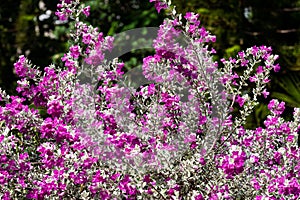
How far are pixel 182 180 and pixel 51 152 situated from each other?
0.61m

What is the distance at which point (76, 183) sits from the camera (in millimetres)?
2504

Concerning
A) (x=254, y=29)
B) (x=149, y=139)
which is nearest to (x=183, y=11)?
(x=254, y=29)

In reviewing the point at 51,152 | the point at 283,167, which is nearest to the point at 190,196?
the point at 283,167

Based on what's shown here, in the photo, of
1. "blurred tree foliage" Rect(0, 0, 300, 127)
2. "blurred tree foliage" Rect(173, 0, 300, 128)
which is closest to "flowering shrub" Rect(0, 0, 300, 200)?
"blurred tree foliage" Rect(0, 0, 300, 127)

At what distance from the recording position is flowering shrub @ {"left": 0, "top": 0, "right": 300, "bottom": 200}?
2.34m

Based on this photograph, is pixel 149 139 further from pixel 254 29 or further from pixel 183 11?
pixel 254 29

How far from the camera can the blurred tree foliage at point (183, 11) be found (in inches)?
217

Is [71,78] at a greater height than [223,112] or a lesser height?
greater

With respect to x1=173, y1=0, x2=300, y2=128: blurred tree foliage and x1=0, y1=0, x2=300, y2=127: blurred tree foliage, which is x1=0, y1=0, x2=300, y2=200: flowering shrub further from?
x1=173, y1=0, x2=300, y2=128: blurred tree foliage

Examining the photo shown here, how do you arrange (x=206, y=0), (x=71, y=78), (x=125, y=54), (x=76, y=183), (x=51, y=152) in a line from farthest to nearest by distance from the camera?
(x=125, y=54), (x=206, y=0), (x=71, y=78), (x=76, y=183), (x=51, y=152)

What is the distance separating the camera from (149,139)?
2.64 meters

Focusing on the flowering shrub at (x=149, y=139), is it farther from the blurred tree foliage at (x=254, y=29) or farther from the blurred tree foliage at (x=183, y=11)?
the blurred tree foliage at (x=254, y=29)

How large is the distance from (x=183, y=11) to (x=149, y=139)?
3067mm

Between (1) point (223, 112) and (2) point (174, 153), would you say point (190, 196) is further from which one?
(1) point (223, 112)
